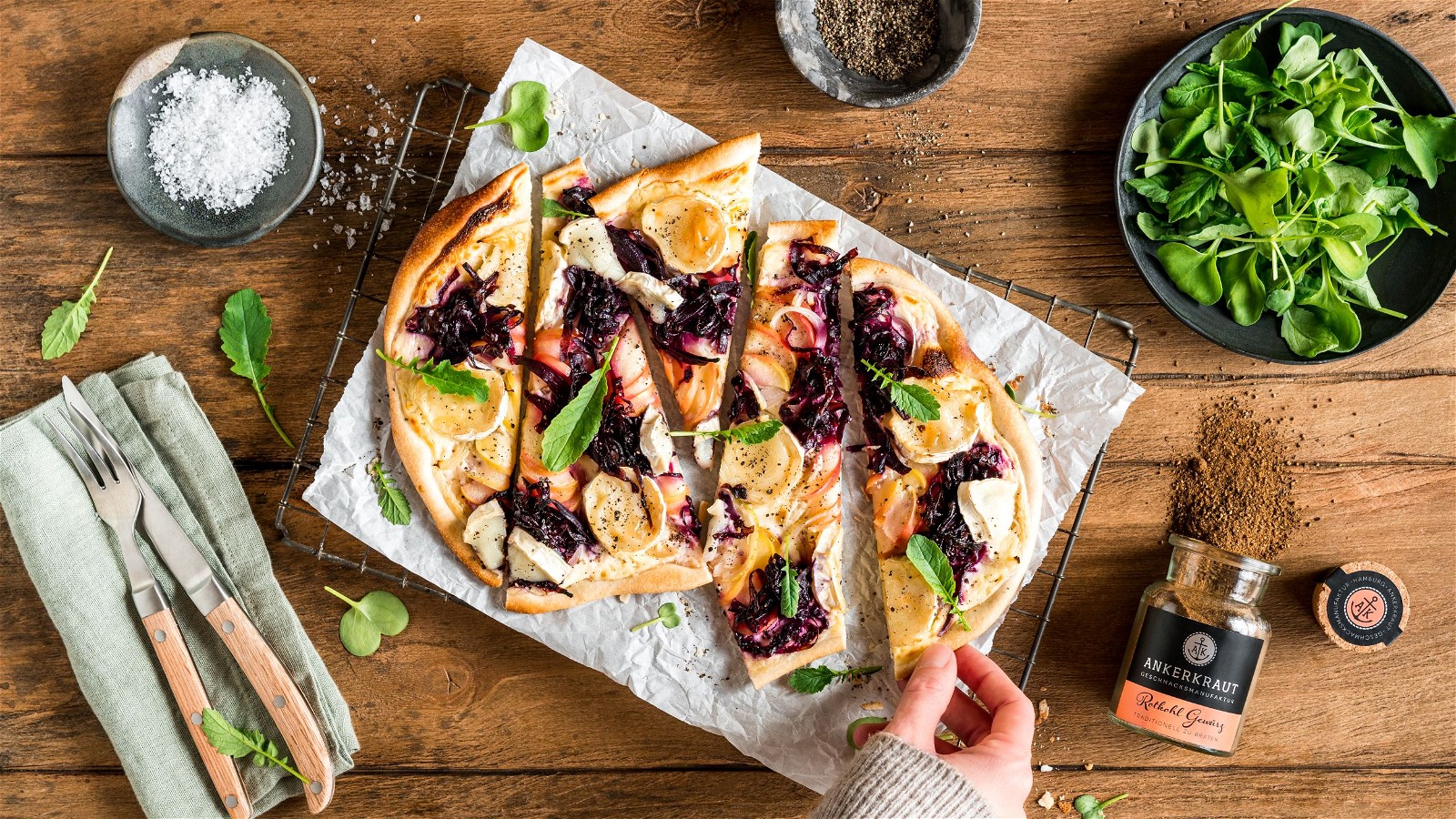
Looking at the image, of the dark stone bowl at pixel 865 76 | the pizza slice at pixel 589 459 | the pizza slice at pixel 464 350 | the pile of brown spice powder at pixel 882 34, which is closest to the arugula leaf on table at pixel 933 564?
the pizza slice at pixel 589 459

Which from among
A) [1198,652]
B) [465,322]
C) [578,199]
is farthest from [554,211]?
[1198,652]

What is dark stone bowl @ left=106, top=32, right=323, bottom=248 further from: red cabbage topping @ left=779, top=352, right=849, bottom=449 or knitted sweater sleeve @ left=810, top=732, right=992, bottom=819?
knitted sweater sleeve @ left=810, top=732, right=992, bottom=819

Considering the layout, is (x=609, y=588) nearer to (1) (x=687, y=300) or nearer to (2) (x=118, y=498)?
(1) (x=687, y=300)

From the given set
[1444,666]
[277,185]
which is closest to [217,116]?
[277,185]

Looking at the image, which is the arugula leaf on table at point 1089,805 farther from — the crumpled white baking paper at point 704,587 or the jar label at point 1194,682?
the crumpled white baking paper at point 704,587

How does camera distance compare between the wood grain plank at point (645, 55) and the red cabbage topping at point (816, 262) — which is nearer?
the red cabbage topping at point (816, 262)

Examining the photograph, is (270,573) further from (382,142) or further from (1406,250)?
(1406,250)

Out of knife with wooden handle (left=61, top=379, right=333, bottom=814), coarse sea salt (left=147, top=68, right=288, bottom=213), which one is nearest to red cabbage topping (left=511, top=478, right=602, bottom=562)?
knife with wooden handle (left=61, top=379, right=333, bottom=814)
